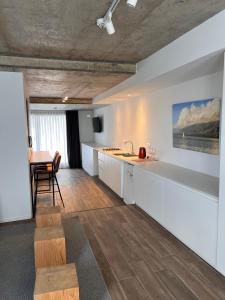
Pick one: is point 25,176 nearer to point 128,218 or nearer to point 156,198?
point 128,218

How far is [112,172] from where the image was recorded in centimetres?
510

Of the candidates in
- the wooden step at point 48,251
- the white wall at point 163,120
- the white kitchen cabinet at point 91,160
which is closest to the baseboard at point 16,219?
the wooden step at point 48,251

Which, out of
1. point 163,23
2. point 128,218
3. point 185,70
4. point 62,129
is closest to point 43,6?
point 163,23

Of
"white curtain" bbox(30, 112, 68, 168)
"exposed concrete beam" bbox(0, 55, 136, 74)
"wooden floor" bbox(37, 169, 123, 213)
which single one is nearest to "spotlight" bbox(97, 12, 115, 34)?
"exposed concrete beam" bbox(0, 55, 136, 74)

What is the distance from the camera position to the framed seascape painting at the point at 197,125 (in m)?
2.86

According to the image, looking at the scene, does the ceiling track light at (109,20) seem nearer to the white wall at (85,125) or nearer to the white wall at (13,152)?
the white wall at (13,152)

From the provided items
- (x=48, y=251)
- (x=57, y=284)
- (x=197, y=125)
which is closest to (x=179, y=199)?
(x=197, y=125)

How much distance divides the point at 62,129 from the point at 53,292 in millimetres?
7714

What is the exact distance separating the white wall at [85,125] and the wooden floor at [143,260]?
562cm

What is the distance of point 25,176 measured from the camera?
3.38m

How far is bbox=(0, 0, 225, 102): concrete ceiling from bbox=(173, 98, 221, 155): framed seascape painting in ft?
3.19

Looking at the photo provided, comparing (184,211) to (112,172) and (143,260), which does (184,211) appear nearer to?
(143,260)

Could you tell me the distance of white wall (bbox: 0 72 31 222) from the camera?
3.19m

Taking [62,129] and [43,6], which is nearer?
[43,6]
